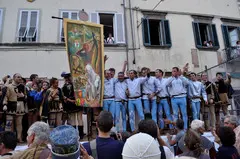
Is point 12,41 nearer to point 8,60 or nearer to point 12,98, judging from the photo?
point 8,60

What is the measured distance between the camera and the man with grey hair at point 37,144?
213 cm

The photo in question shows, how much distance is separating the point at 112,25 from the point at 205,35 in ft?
19.0

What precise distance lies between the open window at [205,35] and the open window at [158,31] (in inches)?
67.5

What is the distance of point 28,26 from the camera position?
423 inches

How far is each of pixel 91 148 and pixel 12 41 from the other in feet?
31.4

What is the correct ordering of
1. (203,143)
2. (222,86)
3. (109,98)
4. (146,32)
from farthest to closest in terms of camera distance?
(146,32) → (222,86) → (109,98) → (203,143)

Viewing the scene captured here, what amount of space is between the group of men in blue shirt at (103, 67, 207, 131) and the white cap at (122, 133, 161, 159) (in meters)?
5.02

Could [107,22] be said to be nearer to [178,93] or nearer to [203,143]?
[178,93]

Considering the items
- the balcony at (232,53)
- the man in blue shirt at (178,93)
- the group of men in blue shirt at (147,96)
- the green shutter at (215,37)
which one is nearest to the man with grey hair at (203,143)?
the group of men in blue shirt at (147,96)

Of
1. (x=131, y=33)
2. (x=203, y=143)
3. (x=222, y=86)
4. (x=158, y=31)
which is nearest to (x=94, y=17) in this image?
(x=131, y=33)

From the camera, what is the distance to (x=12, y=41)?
10.3 m

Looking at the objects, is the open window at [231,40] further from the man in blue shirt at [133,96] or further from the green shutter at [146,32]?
the man in blue shirt at [133,96]

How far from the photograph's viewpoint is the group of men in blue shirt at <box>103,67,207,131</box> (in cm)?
684

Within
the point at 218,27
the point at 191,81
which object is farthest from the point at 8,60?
the point at 218,27
